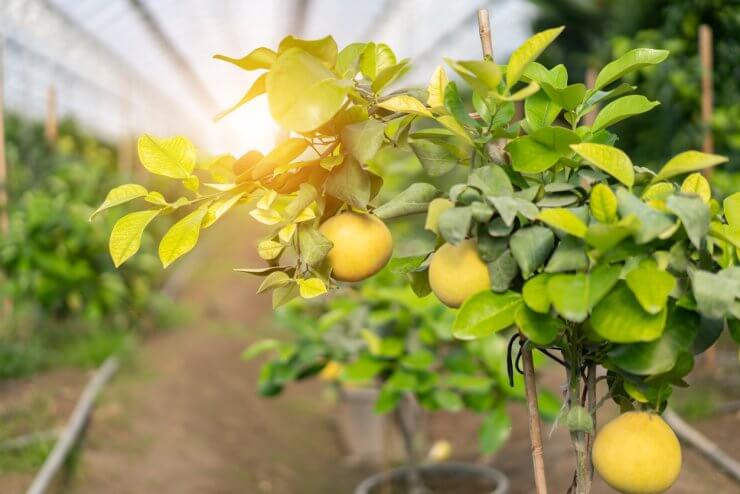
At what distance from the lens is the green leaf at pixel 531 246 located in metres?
0.92

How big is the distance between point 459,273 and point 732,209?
0.34 metres

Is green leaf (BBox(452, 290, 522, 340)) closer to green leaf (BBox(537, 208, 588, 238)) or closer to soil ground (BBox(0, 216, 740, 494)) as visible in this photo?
green leaf (BBox(537, 208, 588, 238))

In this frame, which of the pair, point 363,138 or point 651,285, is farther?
point 363,138

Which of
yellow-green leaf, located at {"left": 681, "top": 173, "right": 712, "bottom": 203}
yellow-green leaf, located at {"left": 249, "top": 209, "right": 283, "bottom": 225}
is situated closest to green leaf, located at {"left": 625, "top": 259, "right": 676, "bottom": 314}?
yellow-green leaf, located at {"left": 681, "top": 173, "right": 712, "bottom": 203}

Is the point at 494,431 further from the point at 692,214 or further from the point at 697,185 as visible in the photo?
the point at 692,214

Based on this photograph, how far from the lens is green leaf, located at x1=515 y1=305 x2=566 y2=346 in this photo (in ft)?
3.04

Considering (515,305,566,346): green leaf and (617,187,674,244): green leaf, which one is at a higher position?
(617,187,674,244): green leaf

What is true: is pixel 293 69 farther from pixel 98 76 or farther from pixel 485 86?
pixel 98 76

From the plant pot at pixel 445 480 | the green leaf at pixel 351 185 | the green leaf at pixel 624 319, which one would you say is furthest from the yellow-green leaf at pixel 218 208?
the plant pot at pixel 445 480

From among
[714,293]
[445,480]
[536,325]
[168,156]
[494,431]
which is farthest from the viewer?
[445,480]

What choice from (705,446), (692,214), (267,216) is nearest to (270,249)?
(267,216)

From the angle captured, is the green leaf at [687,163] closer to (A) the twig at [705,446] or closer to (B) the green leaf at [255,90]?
(B) the green leaf at [255,90]

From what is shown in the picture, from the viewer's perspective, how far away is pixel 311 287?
3.30ft

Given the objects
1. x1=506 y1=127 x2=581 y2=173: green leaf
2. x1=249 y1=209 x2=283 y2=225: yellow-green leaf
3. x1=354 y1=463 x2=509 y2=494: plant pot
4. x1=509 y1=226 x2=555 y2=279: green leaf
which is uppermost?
x1=249 y1=209 x2=283 y2=225: yellow-green leaf
